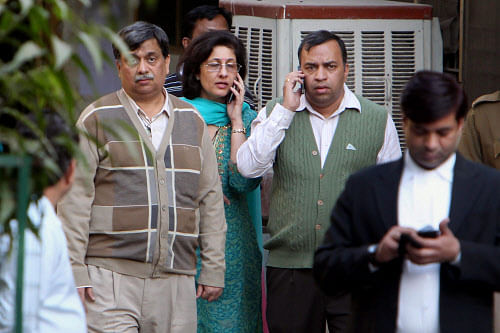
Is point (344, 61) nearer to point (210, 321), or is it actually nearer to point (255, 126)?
point (255, 126)

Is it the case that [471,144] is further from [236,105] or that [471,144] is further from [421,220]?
[421,220]

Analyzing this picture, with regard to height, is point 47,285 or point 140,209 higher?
point 140,209

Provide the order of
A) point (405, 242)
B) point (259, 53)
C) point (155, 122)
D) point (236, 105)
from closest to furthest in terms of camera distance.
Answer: point (405, 242)
point (155, 122)
point (236, 105)
point (259, 53)

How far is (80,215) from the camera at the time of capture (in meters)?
4.45

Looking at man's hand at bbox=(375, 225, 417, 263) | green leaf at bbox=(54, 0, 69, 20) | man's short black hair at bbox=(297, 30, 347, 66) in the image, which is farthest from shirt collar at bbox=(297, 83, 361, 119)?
green leaf at bbox=(54, 0, 69, 20)

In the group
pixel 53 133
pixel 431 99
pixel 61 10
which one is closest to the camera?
pixel 61 10

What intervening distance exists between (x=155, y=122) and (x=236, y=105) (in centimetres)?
73

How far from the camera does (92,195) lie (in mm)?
4496

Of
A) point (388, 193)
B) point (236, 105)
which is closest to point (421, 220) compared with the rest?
point (388, 193)

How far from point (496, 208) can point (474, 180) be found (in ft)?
0.38

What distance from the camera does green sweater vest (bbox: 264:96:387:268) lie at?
15.9 ft

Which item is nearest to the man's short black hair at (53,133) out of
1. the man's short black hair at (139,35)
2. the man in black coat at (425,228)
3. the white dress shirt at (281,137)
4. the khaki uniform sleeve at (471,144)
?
the man in black coat at (425,228)

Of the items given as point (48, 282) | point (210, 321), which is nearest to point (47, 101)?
point (48, 282)

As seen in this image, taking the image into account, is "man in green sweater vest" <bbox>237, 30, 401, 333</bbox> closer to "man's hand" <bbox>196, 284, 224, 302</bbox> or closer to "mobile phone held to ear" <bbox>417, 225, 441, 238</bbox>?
"man's hand" <bbox>196, 284, 224, 302</bbox>
